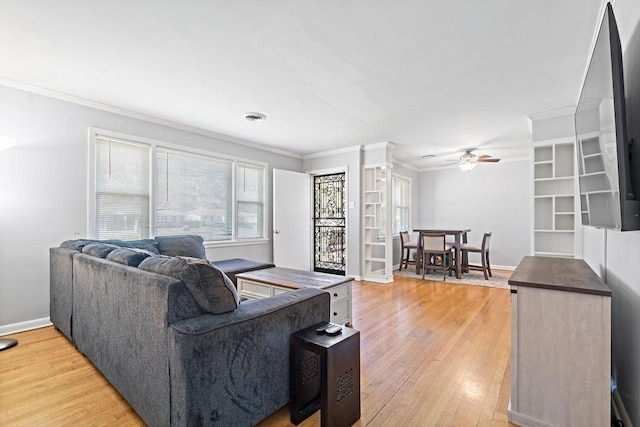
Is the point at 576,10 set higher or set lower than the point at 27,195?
higher

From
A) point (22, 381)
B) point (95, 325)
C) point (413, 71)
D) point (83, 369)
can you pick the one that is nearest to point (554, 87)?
point (413, 71)

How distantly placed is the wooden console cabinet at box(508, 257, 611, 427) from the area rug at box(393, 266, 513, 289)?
3.69 metres

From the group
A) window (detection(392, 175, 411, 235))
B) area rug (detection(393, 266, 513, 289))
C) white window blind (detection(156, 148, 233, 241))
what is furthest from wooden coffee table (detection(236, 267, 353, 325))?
window (detection(392, 175, 411, 235))

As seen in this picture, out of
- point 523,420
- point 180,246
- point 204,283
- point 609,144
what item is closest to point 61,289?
point 180,246

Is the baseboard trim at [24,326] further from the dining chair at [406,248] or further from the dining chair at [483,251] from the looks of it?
the dining chair at [483,251]

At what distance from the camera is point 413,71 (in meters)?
2.72

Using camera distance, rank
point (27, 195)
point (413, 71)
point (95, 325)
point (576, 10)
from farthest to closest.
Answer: point (27, 195), point (413, 71), point (95, 325), point (576, 10)

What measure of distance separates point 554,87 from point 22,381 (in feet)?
17.0

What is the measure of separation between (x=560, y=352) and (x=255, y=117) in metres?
3.72

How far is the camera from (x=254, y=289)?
306cm

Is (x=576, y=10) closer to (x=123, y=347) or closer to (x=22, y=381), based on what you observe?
(x=123, y=347)

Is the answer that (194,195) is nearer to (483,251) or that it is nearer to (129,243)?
(129,243)

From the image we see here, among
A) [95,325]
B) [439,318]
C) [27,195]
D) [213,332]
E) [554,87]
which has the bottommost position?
[439,318]

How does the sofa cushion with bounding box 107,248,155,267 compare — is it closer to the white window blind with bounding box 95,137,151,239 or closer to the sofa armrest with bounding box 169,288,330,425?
the sofa armrest with bounding box 169,288,330,425
